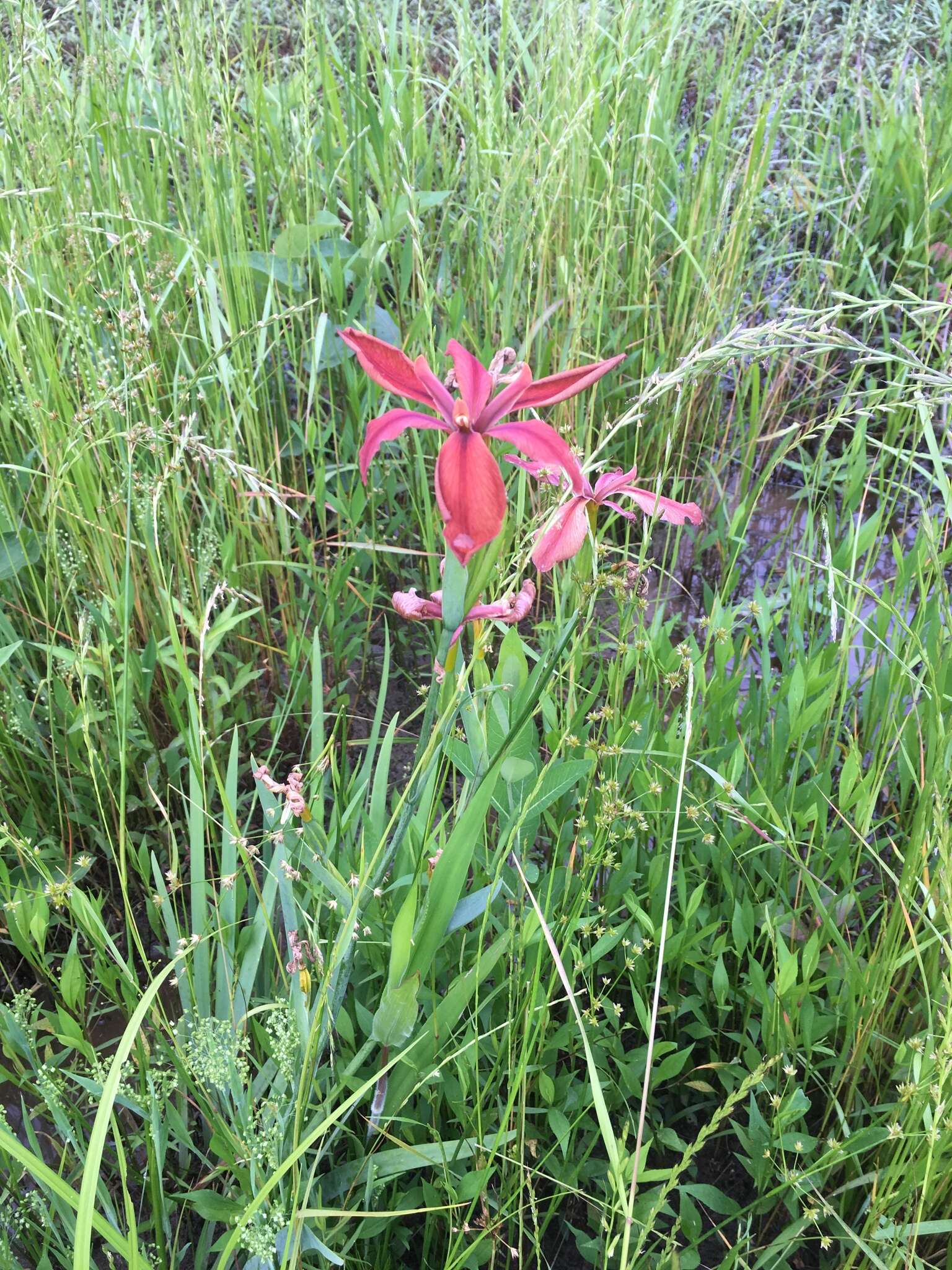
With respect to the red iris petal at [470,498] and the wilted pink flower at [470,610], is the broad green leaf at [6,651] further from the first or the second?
the red iris petal at [470,498]

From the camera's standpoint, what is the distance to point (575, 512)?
0.86 meters

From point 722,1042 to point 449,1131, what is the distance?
353 millimetres

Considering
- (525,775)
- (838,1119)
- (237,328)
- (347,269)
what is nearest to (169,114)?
(347,269)

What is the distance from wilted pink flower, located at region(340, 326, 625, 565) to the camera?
69cm

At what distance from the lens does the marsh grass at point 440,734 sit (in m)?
0.87

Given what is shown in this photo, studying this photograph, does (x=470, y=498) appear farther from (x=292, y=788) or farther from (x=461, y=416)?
(x=292, y=788)

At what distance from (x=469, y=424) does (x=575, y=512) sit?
176 mm

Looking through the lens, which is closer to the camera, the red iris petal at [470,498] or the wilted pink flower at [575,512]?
the red iris petal at [470,498]

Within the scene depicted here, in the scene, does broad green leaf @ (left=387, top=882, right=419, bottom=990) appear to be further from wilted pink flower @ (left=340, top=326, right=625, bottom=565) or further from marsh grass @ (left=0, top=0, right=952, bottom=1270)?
wilted pink flower @ (left=340, top=326, right=625, bottom=565)

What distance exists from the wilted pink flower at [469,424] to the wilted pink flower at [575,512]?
0.17ft

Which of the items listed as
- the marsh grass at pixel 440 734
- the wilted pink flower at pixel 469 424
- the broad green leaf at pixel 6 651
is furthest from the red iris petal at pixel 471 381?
the broad green leaf at pixel 6 651

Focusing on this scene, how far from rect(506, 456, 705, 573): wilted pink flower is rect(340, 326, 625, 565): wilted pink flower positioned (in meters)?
0.05

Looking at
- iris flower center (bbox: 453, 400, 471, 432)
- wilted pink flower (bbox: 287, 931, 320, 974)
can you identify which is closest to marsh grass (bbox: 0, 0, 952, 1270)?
wilted pink flower (bbox: 287, 931, 320, 974)

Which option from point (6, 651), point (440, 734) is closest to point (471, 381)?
point (440, 734)
